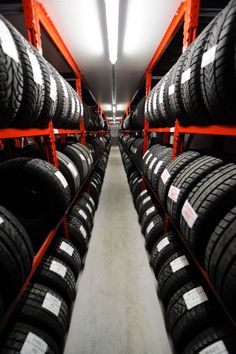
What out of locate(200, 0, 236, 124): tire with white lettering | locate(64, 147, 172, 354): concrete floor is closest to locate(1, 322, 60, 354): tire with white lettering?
locate(64, 147, 172, 354): concrete floor

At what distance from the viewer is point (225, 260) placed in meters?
0.72

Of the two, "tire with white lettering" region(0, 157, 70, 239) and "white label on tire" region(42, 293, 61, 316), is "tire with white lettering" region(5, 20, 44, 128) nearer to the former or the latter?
"tire with white lettering" region(0, 157, 70, 239)

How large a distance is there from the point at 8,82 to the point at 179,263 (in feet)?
5.55

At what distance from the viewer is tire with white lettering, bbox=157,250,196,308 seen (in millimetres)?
1402

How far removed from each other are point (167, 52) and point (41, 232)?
3.19 meters

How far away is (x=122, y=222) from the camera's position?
3275mm

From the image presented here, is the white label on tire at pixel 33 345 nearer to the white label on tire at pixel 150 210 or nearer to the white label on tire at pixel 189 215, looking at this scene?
the white label on tire at pixel 189 215

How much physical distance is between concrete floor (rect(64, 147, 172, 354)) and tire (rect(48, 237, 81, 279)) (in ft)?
1.05

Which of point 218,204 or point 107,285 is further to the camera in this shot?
point 107,285

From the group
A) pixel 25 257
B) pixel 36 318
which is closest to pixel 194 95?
pixel 25 257

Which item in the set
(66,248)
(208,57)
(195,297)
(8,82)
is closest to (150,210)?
(66,248)

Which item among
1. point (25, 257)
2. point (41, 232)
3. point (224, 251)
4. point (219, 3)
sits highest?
point (219, 3)

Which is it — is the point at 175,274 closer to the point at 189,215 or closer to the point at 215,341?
the point at 215,341

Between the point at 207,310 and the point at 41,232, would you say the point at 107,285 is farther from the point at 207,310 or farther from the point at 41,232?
the point at 207,310
